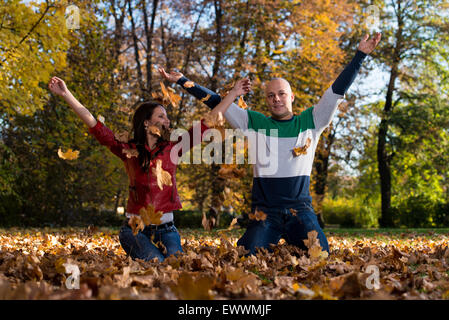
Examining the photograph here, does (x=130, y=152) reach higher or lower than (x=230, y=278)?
higher

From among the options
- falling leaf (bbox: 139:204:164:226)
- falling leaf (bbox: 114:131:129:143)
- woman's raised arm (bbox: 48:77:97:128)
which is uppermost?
woman's raised arm (bbox: 48:77:97:128)

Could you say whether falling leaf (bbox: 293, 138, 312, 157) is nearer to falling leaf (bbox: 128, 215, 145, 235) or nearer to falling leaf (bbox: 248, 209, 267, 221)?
falling leaf (bbox: 248, 209, 267, 221)

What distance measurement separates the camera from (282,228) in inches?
162

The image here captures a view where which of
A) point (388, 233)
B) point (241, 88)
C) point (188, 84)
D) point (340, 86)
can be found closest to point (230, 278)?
point (241, 88)

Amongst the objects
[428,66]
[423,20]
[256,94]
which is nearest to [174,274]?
[256,94]

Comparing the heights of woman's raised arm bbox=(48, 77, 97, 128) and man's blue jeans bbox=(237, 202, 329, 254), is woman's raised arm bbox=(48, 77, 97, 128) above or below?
above

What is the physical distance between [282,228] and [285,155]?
2.14 feet

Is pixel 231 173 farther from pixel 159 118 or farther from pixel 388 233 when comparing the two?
pixel 388 233

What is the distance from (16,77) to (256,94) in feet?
20.9

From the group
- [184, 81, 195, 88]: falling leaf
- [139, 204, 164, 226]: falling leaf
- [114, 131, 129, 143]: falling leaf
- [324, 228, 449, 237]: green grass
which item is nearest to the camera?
[139, 204, 164, 226]: falling leaf

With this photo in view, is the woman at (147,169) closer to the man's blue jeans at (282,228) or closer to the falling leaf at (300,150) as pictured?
the man's blue jeans at (282,228)

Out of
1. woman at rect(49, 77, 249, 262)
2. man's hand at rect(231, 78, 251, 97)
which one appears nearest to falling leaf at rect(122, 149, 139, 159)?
woman at rect(49, 77, 249, 262)

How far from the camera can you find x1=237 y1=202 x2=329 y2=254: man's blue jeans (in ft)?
13.1

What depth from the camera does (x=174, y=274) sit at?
2752mm
